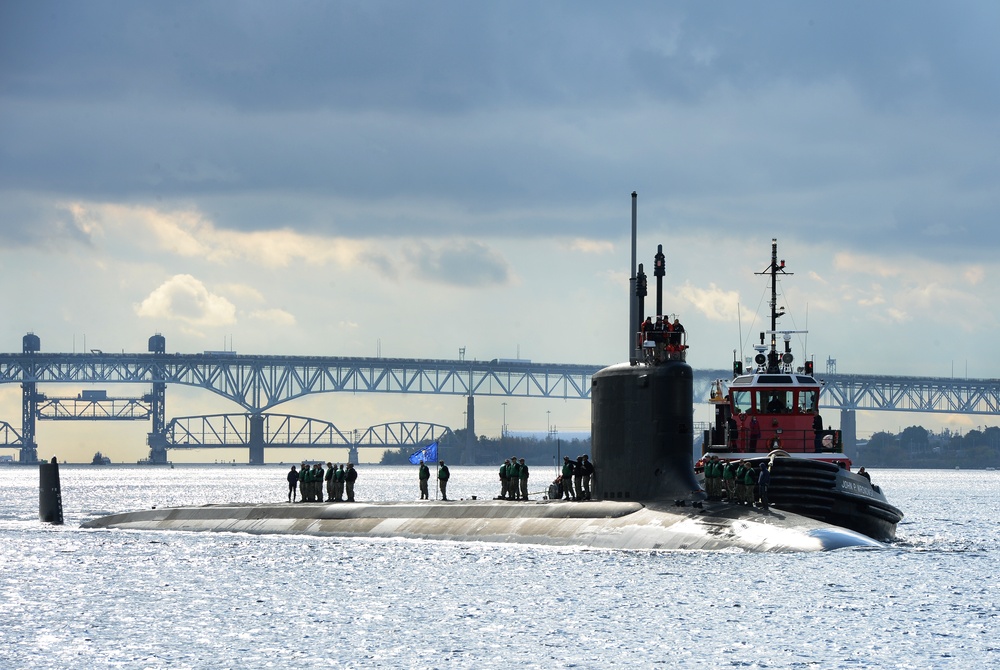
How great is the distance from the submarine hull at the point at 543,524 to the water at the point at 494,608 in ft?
1.45

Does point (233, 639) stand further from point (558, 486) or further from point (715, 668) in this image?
point (558, 486)

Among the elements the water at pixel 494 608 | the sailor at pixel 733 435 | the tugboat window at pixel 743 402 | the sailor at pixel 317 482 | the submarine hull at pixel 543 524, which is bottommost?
the water at pixel 494 608

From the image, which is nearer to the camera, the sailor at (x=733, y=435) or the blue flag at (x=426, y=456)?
the sailor at (x=733, y=435)

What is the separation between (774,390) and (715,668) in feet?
63.5

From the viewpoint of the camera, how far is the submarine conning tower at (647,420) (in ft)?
104

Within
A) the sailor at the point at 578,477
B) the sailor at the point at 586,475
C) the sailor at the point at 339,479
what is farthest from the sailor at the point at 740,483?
the sailor at the point at 339,479

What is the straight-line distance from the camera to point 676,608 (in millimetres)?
26000

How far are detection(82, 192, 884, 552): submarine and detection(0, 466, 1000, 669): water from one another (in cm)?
48

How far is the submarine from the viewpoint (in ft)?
100.0

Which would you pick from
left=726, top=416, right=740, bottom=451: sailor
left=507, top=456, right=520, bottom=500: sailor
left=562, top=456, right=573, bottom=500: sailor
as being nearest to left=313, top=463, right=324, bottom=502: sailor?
left=507, top=456, right=520, bottom=500: sailor

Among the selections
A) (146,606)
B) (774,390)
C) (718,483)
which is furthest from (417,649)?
(774,390)

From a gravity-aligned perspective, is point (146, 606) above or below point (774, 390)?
below

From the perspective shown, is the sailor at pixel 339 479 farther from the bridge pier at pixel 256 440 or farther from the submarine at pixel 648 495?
the bridge pier at pixel 256 440

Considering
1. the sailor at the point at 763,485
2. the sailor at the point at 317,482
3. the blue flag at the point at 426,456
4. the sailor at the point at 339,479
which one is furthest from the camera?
the blue flag at the point at 426,456
